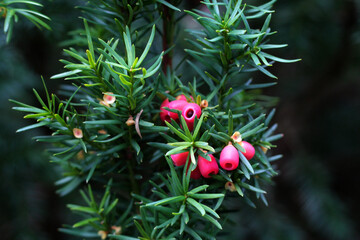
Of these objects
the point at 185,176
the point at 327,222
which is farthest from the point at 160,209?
Result: the point at 327,222

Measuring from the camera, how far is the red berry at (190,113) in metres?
0.45

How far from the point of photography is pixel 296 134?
1188 mm

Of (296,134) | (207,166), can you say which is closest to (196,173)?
(207,166)

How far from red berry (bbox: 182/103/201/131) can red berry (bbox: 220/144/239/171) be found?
5 cm

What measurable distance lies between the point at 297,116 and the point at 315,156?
143 millimetres

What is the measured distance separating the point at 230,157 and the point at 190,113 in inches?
3.1

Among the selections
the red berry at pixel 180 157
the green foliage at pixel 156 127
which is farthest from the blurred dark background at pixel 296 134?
the red berry at pixel 180 157

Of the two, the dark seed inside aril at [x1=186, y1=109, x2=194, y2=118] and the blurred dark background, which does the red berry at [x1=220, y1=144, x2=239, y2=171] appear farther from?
the blurred dark background

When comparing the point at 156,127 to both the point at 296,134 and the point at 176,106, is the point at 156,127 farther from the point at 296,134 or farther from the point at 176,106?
the point at 296,134

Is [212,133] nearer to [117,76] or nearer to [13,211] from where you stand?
[117,76]

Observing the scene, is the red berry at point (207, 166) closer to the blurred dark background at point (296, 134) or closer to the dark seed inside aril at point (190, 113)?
the dark seed inside aril at point (190, 113)

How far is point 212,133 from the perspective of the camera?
16.8 inches

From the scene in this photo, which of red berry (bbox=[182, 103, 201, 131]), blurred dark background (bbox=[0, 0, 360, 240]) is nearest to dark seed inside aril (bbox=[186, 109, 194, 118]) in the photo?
red berry (bbox=[182, 103, 201, 131])

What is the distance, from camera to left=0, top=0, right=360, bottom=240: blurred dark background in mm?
988
